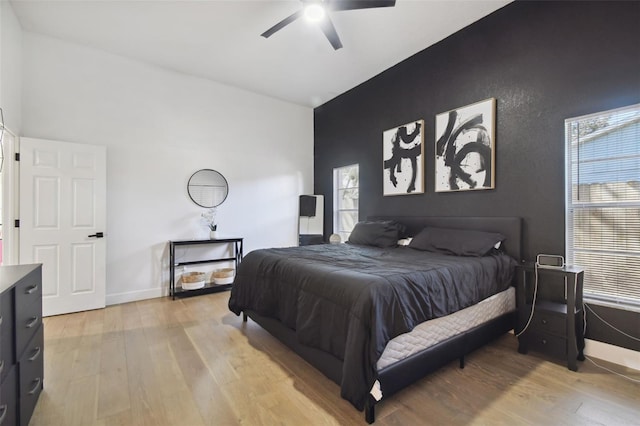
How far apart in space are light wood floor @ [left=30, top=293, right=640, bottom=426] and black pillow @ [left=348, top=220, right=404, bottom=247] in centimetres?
152

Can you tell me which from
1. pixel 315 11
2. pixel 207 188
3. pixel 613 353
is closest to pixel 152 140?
pixel 207 188

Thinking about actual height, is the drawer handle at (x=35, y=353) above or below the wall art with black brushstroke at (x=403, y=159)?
below

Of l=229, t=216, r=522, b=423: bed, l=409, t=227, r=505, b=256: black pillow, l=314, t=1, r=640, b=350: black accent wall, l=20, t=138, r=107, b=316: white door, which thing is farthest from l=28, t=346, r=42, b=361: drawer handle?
l=314, t=1, r=640, b=350: black accent wall

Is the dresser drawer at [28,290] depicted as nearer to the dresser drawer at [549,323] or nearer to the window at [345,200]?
the dresser drawer at [549,323]

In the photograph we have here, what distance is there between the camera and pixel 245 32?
3.37 m

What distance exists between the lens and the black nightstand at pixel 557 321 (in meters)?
2.19

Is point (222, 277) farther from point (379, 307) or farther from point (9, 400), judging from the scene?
point (379, 307)

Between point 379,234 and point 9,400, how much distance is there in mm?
3327

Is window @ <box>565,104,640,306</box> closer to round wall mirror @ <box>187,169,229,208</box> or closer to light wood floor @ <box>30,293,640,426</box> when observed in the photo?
light wood floor @ <box>30,293,640,426</box>

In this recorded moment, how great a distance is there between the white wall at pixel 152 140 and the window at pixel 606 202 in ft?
13.5

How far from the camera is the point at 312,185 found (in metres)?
5.79

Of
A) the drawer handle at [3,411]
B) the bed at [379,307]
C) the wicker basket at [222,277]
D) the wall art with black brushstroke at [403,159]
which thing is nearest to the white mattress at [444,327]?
the bed at [379,307]

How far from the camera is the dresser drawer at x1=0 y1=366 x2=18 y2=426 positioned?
4.18 feet

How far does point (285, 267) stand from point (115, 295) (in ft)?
9.40
